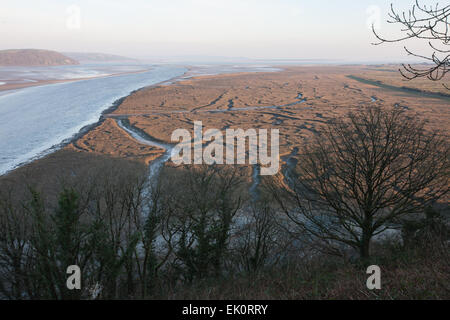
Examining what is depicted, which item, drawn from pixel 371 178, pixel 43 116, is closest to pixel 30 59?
pixel 43 116

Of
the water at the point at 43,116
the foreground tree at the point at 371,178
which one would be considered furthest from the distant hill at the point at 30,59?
the foreground tree at the point at 371,178

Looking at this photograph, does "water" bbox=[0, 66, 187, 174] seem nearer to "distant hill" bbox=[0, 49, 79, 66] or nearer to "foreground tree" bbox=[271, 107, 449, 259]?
"foreground tree" bbox=[271, 107, 449, 259]

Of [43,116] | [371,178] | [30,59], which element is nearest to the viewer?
[371,178]

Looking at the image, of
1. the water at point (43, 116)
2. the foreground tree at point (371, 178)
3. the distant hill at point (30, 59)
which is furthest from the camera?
the distant hill at point (30, 59)

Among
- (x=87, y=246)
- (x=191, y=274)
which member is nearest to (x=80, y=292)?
(x=87, y=246)

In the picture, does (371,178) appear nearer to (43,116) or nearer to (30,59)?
(43,116)

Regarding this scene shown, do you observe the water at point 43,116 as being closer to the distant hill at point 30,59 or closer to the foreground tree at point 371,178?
the foreground tree at point 371,178

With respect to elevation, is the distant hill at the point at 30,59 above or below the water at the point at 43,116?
above
